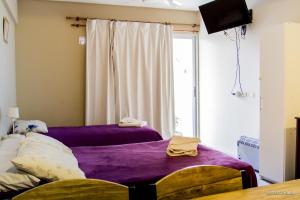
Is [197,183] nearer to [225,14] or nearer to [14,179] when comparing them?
[14,179]

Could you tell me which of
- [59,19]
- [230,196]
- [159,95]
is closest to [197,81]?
[159,95]

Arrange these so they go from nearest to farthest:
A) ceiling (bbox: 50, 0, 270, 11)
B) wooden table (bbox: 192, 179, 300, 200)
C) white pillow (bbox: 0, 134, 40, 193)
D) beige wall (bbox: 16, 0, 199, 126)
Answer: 1. wooden table (bbox: 192, 179, 300, 200)
2. white pillow (bbox: 0, 134, 40, 193)
3. beige wall (bbox: 16, 0, 199, 126)
4. ceiling (bbox: 50, 0, 270, 11)

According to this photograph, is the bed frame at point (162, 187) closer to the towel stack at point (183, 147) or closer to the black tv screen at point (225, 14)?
the towel stack at point (183, 147)

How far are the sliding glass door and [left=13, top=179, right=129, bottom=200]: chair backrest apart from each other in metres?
4.33

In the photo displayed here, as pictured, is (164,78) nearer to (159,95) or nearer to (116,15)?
(159,95)

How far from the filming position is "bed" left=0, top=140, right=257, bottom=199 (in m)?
1.99

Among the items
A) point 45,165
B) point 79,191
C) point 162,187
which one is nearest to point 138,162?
point 45,165

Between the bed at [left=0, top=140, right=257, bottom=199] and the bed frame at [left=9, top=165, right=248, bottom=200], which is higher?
the bed frame at [left=9, top=165, right=248, bottom=200]

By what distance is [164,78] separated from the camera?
197 inches

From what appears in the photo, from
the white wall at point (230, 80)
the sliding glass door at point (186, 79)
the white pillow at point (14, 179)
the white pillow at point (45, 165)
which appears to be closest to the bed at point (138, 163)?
the white pillow at point (45, 165)

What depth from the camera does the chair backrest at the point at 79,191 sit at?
1120 mm

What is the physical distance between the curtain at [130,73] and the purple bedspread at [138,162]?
2.01 metres

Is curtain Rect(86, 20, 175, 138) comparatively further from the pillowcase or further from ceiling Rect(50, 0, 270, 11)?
the pillowcase

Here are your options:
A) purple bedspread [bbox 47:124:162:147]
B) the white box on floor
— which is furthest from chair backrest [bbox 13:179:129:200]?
the white box on floor
